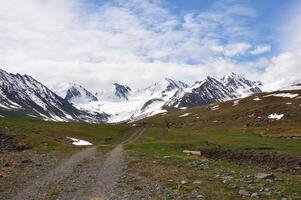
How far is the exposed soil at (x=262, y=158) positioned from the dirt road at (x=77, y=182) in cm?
1600

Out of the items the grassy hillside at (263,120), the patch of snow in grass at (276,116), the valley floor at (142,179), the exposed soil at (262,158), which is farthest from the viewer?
the patch of snow in grass at (276,116)

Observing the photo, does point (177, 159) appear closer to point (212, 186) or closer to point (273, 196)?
point (212, 186)

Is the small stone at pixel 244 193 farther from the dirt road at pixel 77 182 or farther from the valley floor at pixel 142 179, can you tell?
the dirt road at pixel 77 182

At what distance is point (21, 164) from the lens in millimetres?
39688

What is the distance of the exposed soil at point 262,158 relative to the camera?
46.7 m

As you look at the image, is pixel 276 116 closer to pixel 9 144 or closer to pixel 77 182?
pixel 9 144

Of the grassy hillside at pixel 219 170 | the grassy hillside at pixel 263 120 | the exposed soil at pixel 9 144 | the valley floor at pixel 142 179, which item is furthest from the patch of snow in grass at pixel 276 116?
the exposed soil at pixel 9 144

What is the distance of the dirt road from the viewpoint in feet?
85.0

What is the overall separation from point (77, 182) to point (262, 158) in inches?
1119

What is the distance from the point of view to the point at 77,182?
3073cm

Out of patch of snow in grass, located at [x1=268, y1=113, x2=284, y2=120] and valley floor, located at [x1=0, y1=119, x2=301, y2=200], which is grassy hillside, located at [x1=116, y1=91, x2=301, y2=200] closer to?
valley floor, located at [x1=0, y1=119, x2=301, y2=200]

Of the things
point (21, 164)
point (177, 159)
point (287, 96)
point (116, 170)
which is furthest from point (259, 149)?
point (287, 96)

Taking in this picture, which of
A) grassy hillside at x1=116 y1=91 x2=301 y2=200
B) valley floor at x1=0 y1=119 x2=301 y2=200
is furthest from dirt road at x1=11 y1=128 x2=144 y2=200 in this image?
grassy hillside at x1=116 y1=91 x2=301 y2=200

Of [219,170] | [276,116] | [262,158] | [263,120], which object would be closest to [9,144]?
[262,158]
